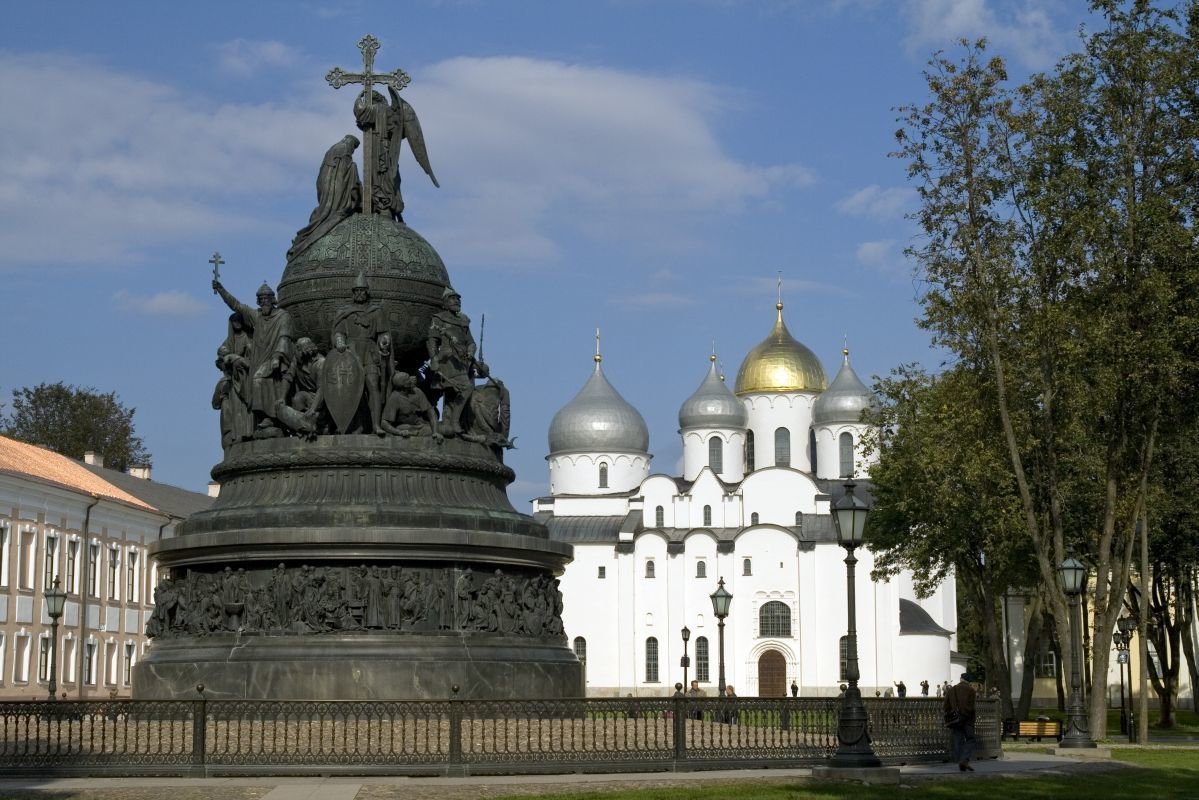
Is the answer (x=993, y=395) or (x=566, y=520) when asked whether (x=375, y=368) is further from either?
(x=566, y=520)

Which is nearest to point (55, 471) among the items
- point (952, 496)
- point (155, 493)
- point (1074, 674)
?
point (155, 493)

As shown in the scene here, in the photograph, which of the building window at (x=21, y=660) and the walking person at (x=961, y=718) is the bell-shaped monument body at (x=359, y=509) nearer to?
the walking person at (x=961, y=718)

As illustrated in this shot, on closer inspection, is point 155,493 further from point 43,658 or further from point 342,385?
point 342,385

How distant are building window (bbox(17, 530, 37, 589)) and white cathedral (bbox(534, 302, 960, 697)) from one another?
126ft

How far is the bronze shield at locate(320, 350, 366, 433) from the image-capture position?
25516 millimetres

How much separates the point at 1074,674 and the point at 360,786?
1540 cm

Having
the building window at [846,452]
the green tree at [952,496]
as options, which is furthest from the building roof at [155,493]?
the building window at [846,452]

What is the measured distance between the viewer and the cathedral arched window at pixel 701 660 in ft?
279

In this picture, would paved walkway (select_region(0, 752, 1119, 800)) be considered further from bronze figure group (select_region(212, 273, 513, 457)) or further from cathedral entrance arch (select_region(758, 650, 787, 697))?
cathedral entrance arch (select_region(758, 650, 787, 697))

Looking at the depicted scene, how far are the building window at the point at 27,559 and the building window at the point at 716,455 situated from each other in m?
54.3

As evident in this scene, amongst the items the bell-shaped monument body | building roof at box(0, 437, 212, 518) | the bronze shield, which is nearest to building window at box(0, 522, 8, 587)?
building roof at box(0, 437, 212, 518)

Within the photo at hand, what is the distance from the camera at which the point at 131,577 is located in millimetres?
57875

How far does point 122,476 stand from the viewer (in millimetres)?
63969

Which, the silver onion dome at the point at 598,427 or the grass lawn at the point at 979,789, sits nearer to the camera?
the grass lawn at the point at 979,789
